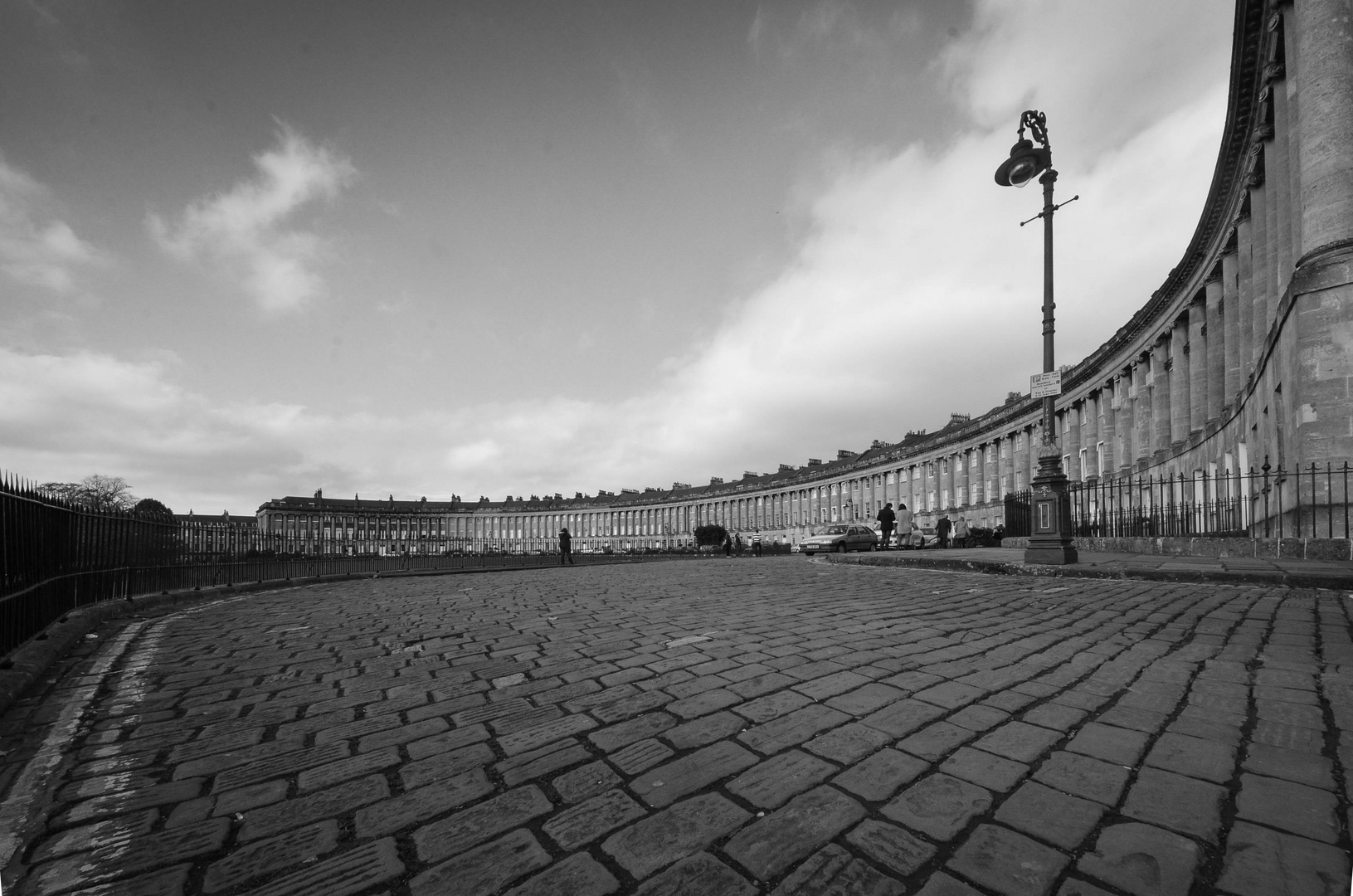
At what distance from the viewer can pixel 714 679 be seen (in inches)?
145

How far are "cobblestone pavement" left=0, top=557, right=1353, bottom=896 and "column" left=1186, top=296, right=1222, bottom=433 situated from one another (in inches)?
972

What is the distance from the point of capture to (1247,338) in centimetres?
1952

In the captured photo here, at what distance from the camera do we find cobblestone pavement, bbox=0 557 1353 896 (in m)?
1.81

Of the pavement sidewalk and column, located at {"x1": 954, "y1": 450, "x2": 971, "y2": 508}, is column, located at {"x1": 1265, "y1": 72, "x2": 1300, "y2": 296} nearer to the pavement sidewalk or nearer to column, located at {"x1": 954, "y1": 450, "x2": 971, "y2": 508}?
the pavement sidewalk

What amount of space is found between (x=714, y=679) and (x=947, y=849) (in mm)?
1927

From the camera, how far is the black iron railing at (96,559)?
15.2 feet

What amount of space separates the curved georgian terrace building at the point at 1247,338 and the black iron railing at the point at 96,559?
64.2 inches

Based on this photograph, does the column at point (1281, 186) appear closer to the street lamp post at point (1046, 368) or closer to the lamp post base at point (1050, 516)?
the street lamp post at point (1046, 368)

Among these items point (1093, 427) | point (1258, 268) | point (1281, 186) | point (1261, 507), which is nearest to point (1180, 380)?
point (1258, 268)

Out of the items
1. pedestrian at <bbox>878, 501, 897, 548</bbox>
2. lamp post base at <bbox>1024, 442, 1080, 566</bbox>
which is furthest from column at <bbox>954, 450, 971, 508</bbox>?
lamp post base at <bbox>1024, 442, 1080, 566</bbox>

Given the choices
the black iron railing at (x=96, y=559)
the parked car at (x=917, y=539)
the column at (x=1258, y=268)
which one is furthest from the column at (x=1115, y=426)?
the black iron railing at (x=96, y=559)

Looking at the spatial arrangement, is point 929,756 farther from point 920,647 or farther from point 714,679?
point 920,647

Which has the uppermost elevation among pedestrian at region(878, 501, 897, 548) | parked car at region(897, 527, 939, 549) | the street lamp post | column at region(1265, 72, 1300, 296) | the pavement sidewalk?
column at region(1265, 72, 1300, 296)

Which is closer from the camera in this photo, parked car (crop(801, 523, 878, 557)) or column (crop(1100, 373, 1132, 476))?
parked car (crop(801, 523, 878, 557))
